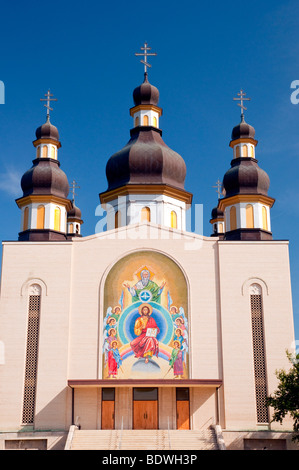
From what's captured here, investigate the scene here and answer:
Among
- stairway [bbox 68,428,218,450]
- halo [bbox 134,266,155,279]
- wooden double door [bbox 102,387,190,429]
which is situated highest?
halo [bbox 134,266,155,279]

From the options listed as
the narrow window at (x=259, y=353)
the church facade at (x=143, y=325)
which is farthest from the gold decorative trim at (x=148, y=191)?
the narrow window at (x=259, y=353)

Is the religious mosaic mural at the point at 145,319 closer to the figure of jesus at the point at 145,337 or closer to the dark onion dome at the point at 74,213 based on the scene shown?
the figure of jesus at the point at 145,337

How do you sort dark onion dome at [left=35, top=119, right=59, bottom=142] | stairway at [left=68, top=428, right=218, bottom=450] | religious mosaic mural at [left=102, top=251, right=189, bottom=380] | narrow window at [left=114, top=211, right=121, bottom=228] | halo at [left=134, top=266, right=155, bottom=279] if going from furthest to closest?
dark onion dome at [left=35, top=119, right=59, bottom=142] < narrow window at [left=114, top=211, right=121, bottom=228] < halo at [left=134, top=266, right=155, bottom=279] < religious mosaic mural at [left=102, top=251, right=189, bottom=380] < stairway at [left=68, top=428, right=218, bottom=450]

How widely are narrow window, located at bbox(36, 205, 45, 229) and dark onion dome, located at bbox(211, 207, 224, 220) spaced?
15.4 m

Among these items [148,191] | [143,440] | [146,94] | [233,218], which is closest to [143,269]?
[148,191]

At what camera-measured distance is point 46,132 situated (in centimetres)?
3105

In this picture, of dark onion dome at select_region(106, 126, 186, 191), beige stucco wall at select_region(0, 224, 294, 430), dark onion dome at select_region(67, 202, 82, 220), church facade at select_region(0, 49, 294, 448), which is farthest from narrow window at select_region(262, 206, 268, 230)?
dark onion dome at select_region(67, 202, 82, 220)

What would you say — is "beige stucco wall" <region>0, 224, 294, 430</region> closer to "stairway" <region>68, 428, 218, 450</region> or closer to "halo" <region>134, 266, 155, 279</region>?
"halo" <region>134, 266, 155, 279</region>

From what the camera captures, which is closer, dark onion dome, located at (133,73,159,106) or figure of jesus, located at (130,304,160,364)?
figure of jesus, located at (130,304,160,364)

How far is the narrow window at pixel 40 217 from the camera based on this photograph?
2906cm

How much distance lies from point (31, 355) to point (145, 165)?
9.92 metres

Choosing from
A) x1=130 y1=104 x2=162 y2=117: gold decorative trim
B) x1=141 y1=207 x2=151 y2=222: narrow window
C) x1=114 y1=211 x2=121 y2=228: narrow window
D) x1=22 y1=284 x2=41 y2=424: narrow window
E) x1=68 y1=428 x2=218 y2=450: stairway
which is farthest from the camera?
x1=130 y1=104 x2=162 y2=117: gold decorative trim

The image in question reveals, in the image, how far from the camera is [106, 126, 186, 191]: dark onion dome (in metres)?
30.6
